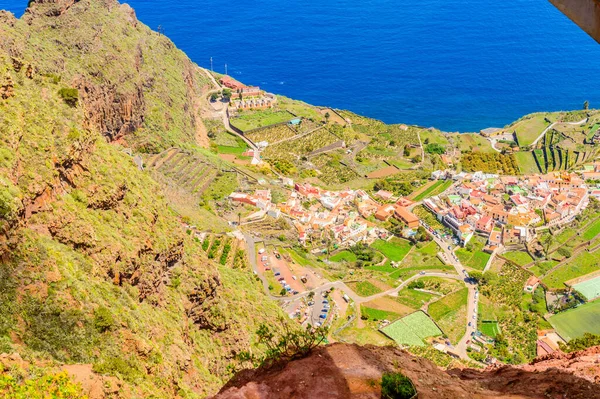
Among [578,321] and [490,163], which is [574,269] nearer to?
[578,321]

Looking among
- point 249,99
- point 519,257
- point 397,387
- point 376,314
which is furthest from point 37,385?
point 249,99

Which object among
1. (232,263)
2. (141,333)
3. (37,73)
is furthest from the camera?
(232,263)

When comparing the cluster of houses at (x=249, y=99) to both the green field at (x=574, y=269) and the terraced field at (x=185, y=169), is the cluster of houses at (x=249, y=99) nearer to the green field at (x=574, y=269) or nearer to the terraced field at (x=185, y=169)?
the terraced field at (x=185, y=169)

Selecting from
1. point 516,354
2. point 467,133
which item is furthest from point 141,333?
point 467,133

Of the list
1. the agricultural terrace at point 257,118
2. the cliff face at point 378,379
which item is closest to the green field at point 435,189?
the agricultural terrace at point 257,118

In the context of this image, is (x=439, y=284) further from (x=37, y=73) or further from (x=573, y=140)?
(x=573, y=140)

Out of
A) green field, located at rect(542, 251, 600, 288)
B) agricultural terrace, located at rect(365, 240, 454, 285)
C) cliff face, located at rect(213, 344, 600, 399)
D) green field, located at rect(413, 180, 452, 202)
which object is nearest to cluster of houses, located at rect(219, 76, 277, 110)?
green field, located at rect(413, 180, 452, 202)
